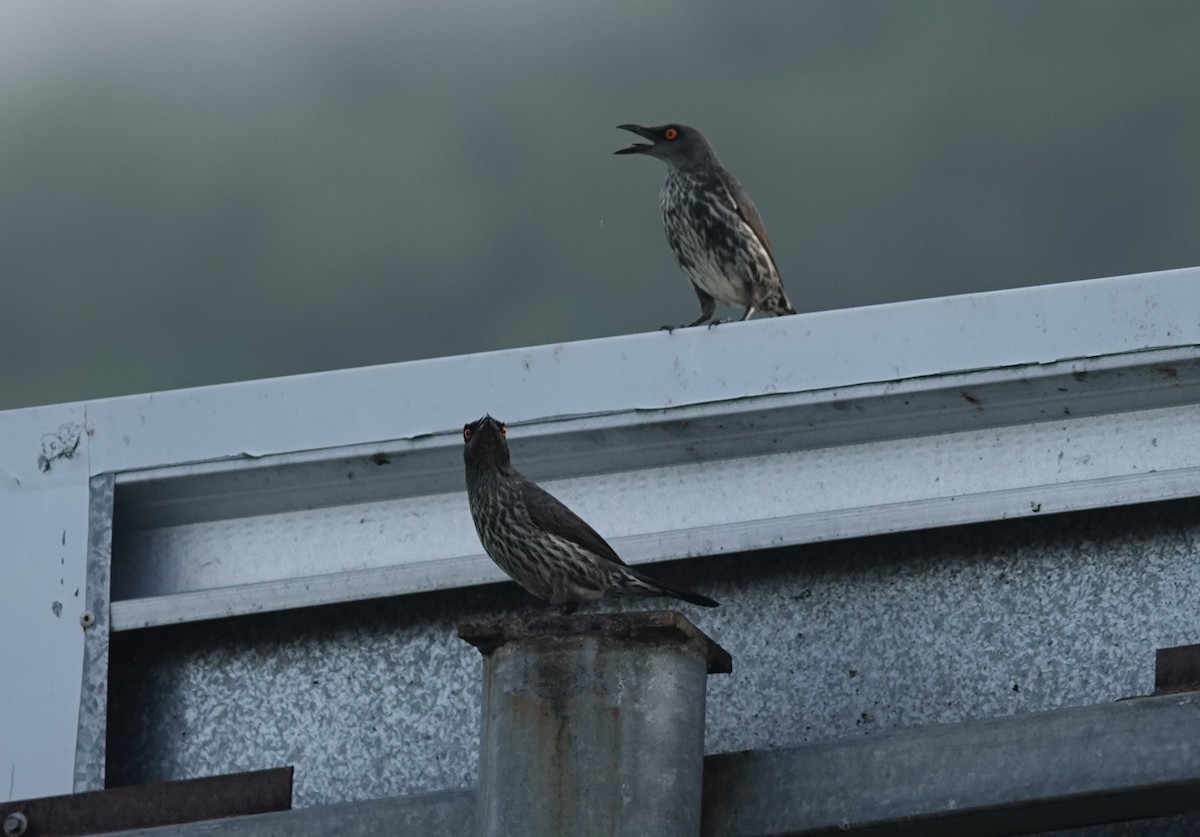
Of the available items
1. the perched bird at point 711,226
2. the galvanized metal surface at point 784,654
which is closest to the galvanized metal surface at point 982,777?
the galvanized metal surface at point 784,654

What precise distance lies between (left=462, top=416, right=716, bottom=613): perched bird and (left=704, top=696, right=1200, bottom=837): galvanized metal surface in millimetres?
1067

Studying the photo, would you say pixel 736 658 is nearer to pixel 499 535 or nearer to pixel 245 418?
pixel 499 535

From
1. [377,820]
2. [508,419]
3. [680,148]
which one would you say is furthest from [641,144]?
[377,820]

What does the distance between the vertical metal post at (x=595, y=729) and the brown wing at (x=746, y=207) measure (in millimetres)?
4540

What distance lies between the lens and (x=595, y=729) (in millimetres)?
3480

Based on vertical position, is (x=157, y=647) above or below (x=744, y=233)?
below

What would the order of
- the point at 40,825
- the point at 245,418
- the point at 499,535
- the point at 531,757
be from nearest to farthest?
the point at 531,757
the point at 40,825
the point at 499,535
the point at 245,418

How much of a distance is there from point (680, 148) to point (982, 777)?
16.6 ft

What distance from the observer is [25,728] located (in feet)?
15.9

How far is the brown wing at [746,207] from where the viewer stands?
796 cm

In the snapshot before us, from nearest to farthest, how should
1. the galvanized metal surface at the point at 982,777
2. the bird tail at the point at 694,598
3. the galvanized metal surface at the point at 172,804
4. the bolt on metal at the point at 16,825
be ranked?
the galvanized metal surface at the point at 982,777 < the galvanized metal surface at the point at 172,804 < the bolt on metal at the point at 16,825 < the bird tail at the point at 694,598

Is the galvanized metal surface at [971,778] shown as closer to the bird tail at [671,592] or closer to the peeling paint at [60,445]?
the bird tail at [671,592]

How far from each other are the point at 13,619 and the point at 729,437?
78.3 inches

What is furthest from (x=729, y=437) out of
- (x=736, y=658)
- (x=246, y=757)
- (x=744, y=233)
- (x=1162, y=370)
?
(x=744, y=233)
